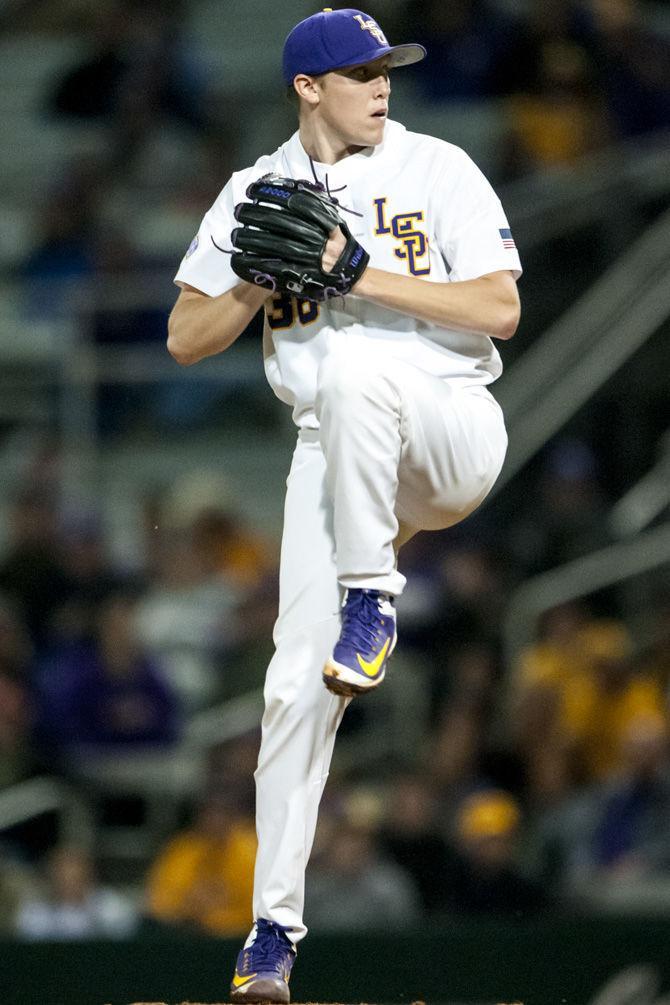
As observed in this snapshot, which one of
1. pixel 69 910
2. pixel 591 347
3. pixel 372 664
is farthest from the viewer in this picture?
pixel 591 347

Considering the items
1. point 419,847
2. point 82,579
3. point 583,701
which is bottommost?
point 419,847

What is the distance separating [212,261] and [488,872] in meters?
3.40

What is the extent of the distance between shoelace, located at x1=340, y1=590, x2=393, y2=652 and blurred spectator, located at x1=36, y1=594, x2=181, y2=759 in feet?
13.2

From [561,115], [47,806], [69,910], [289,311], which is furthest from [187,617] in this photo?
[289,311]

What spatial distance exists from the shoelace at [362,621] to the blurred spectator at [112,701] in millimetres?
4029

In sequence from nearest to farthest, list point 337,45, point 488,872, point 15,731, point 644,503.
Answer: point 337,45
point 488,872
point 15,731
point 644,503

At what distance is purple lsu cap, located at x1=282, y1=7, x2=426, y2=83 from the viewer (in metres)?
3.99

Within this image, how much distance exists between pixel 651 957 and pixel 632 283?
3249 mm

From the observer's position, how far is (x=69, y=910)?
6879 millimetres

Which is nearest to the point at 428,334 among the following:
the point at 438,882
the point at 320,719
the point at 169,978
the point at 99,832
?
the point at 320,719

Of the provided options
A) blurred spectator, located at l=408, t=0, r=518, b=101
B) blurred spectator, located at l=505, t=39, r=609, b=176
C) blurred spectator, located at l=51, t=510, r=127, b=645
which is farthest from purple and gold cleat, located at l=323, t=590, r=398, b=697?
blurred spectator, located at l=408, t=0, r=518, b=101

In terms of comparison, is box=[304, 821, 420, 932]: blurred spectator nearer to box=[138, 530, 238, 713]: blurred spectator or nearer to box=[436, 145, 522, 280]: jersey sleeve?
box=[138, 530, 238, 713]: blurred spectator

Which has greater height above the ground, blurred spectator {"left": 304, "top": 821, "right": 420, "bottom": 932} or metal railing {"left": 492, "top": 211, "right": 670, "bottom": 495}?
metal railing {"left": 492, "top": 211, "right": 670, "bottom": 495}

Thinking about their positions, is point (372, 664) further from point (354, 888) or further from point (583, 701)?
point (583, 701)
